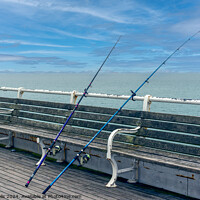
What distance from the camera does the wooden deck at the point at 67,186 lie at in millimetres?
4062

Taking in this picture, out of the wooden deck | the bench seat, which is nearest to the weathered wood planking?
the bench seat

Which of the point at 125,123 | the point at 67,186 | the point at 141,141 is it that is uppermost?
the point at 125,123

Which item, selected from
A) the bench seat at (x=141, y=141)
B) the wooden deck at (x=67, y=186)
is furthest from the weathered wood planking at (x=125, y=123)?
the wooden deck at (x=67, y=186)

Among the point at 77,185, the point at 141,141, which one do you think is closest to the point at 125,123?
the point at 141,141

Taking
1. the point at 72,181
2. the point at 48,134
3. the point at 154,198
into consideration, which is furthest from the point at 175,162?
the point at 48,134

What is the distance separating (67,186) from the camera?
4391 mm

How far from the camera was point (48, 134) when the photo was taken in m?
5.65

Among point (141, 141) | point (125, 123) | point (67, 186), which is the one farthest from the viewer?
point (125, 123)

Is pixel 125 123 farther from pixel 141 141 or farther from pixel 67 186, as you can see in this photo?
pixel 67 186

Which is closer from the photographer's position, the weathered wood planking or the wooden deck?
the wooden deck

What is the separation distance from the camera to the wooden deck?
160 inches

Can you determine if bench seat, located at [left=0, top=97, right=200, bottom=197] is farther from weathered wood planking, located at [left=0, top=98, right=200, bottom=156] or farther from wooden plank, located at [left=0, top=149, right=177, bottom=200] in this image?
wooden plank, located at [left=0, top=149, right=177, bottom=200]

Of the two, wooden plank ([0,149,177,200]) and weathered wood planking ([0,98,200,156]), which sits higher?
weathered wood planking ([0,98,200,156])

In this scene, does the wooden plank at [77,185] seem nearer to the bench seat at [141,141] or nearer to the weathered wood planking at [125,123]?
the bench seat at [141,141]
